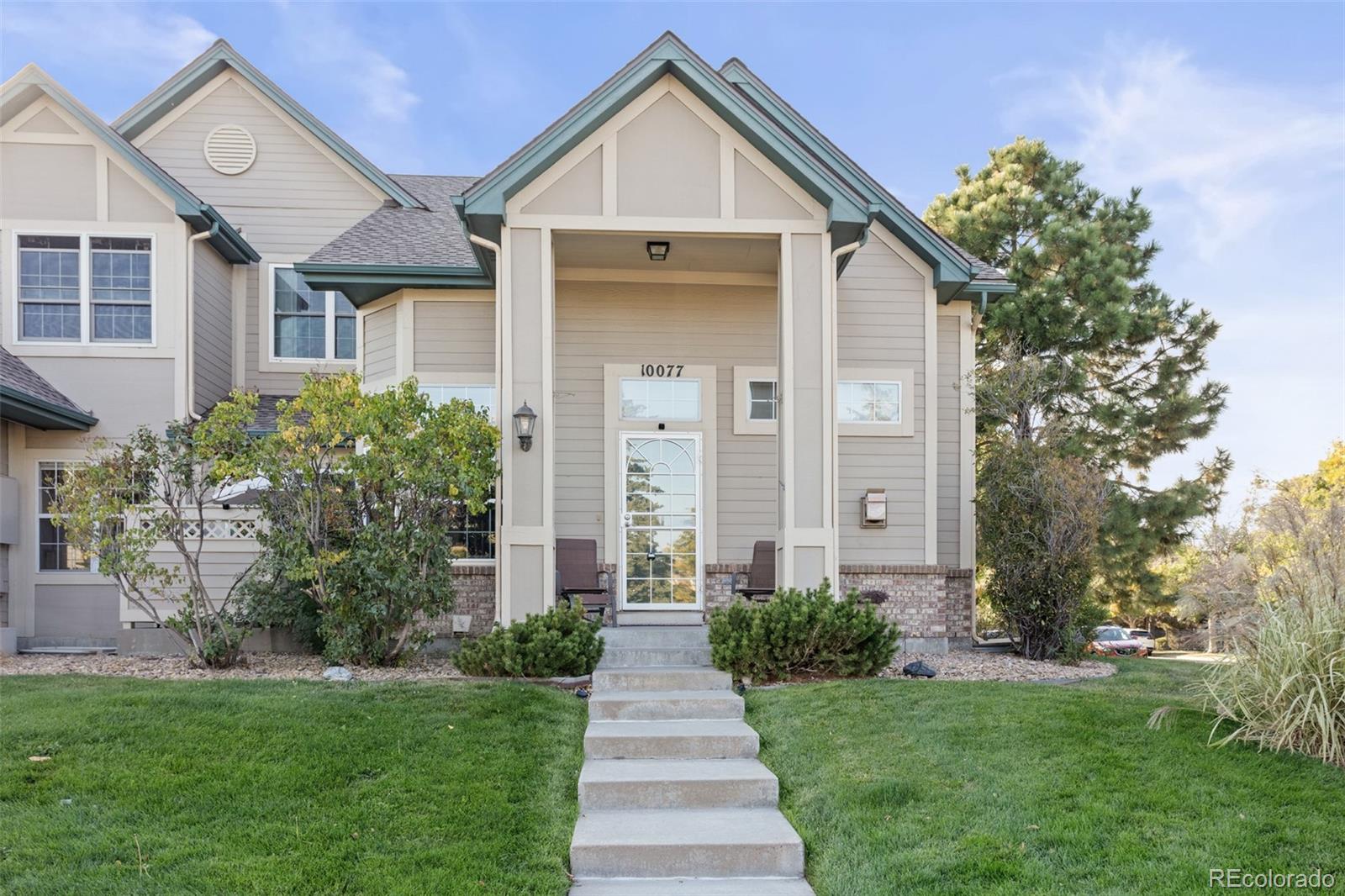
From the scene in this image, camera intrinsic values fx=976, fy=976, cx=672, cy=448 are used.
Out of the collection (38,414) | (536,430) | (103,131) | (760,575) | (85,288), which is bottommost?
(760,575)

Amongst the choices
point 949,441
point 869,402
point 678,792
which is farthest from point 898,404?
point 678,792

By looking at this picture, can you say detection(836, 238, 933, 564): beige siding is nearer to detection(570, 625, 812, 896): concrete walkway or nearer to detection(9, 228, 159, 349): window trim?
detection(570, 625, 812, 896): concrete walkway

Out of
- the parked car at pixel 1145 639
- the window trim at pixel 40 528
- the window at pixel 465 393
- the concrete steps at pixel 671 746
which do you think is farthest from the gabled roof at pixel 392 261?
the parked car at pixel 1145 639

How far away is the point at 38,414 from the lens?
35.5 ft

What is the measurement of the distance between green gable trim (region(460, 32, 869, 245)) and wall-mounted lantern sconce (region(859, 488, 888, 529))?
10.8ft

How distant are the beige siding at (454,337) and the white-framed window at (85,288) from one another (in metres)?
3.60

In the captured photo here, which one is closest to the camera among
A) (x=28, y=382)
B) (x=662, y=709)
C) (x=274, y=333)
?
(x=662, y=709)

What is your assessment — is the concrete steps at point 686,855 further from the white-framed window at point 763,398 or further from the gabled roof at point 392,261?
the gabled roof at point 392,261

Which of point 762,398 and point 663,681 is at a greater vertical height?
point 762,398

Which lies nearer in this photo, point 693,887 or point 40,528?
point 693,887

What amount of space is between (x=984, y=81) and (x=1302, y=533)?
32.8 feet

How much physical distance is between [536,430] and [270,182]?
733 centimetres

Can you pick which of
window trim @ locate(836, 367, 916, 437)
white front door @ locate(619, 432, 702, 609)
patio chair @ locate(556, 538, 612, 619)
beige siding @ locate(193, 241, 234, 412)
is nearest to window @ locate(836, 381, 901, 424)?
window trim @ locate(836, 367, 916, 437)

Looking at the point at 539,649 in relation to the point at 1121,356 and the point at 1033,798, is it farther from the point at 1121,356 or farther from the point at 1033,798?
the point at 1121,356
